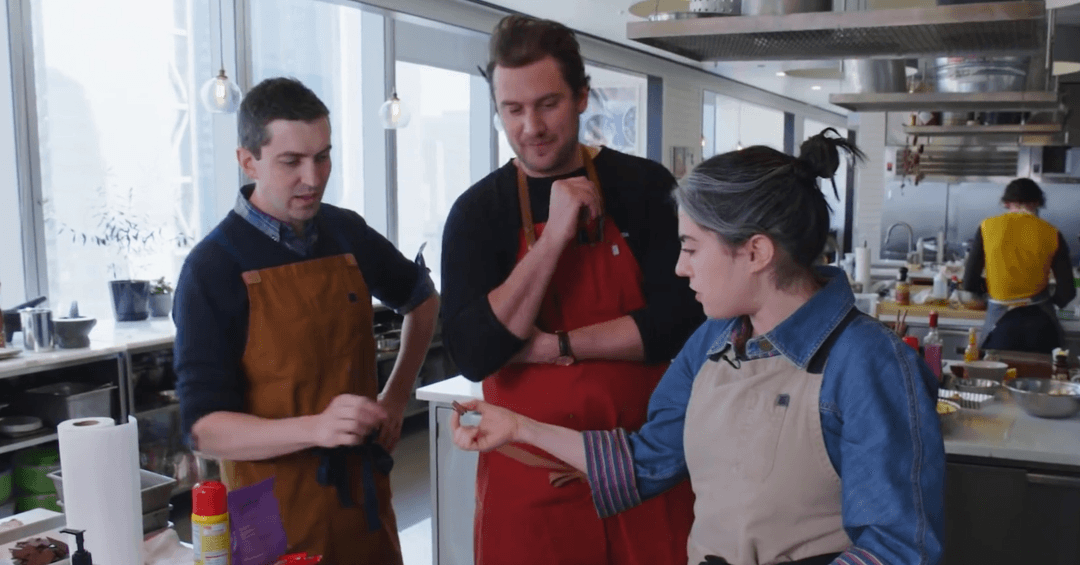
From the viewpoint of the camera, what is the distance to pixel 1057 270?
570 cm

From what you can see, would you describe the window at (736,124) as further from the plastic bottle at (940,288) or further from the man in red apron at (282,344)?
the man in red apron at (282,344)

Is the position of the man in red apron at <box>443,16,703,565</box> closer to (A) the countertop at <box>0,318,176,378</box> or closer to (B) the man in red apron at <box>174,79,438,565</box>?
(B) the man in red apron at <box>174,79,438,565</box>

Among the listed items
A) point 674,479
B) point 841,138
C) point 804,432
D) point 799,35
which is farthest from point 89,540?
point 799,35

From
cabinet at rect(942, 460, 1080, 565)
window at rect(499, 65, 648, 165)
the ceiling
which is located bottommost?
cabinet at rect(942, 460, 1080, 565)

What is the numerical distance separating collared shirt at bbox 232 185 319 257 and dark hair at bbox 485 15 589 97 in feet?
1.86

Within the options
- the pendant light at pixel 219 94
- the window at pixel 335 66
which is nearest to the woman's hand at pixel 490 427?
the pendant light at pixel 219 94

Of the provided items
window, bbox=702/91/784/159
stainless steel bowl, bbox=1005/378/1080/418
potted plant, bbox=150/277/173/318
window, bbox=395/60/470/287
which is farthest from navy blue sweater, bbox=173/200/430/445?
window, bbox=702/91/784/159

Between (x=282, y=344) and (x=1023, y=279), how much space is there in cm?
503

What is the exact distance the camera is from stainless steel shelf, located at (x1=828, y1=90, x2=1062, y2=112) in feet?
13.2

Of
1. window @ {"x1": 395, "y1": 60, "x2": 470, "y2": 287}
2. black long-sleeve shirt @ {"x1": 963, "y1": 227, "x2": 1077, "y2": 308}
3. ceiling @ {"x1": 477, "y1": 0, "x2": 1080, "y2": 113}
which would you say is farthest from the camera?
window @ {"x1": 395, "y1": 60, "x2": 470, "y2": 287}

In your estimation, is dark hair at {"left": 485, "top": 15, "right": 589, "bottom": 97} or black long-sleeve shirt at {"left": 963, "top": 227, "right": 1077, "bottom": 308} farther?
black long-sleeve shirt at {"left": 963, "top": 227, "right": 1077, "bottom": 308}

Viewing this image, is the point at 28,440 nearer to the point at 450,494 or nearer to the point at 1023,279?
the point at 450,494

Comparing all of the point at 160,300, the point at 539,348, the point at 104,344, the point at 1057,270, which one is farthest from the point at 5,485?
the point at 1057,270

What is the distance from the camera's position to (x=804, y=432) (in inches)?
56.6
